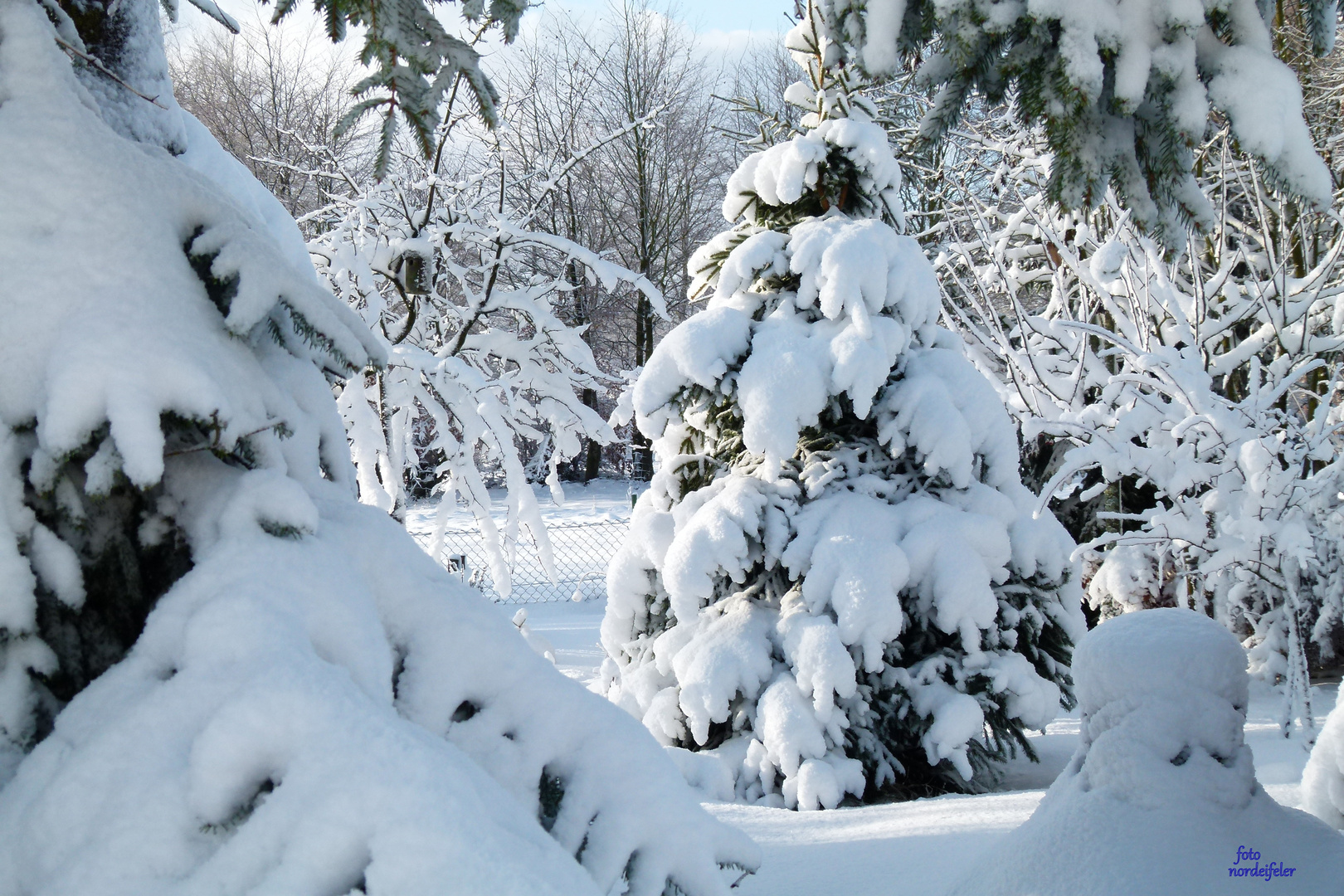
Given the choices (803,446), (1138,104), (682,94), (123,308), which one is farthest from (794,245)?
(682,94)

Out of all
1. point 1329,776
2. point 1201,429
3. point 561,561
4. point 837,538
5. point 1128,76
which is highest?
point 1128,76

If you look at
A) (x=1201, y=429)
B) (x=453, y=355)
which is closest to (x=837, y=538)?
(x=1201, y=429)

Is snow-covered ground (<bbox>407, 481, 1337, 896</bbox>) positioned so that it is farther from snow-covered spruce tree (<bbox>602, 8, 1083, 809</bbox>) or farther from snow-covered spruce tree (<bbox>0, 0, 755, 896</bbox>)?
snow-covered spruce tree (<bbox>0, 0, 755, 896</bbox>)

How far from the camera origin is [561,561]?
14734 mm

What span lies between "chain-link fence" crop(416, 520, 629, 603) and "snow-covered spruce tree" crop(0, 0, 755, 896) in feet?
32.5

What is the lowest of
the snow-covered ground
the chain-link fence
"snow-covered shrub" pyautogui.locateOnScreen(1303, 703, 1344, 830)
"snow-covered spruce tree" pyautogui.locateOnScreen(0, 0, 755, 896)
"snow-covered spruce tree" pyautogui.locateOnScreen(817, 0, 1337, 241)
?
the chain-link fence

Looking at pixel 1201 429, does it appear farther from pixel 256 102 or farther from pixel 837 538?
pixel 256 102

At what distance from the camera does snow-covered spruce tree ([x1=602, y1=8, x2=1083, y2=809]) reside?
4094 millimetres

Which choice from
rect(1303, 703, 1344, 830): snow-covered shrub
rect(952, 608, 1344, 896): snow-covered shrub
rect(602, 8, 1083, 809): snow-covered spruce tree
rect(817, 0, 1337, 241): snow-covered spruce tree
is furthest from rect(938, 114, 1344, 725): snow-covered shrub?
rect(952, 608, 1344, 896): snow-covered shrub

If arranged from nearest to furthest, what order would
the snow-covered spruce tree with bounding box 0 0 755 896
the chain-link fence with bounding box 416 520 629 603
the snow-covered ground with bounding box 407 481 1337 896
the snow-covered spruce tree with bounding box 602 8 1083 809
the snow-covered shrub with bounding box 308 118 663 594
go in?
the snow-covered spruce tree with bounding box 0 0 755 896
the snow-covered ground with bounding box 407 481 1337 896
the snow-covered spruce tree with bounding box 602 8 1083 809
the snow-covered shrub with bounding box 308 118 663 594
the chain-link fence with bounding box 416 520 629 603

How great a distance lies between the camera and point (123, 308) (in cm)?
145

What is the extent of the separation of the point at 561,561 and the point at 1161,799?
516 inches

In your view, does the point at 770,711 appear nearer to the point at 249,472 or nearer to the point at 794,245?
the point at 794,245

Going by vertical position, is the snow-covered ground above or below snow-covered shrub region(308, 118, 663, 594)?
below
